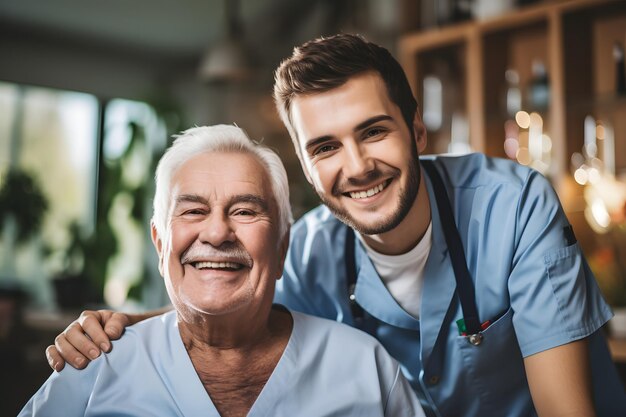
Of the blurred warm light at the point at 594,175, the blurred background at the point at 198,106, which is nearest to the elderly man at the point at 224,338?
the blurred background at the point at 198,106

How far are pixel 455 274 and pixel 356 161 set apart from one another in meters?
0.40

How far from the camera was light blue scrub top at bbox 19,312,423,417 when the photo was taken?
1.26m

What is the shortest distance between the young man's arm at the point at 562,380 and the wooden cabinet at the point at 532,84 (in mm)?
1777

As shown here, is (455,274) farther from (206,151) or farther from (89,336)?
(89,336)

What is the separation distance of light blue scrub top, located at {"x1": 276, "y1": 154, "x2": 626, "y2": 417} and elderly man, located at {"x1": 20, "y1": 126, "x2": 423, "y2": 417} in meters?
0.23

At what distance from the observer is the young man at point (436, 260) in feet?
4.75

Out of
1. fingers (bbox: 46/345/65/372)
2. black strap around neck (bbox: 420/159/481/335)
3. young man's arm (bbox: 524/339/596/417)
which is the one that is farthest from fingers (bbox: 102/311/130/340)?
young man's arm (bbox: 524/339/596/417)

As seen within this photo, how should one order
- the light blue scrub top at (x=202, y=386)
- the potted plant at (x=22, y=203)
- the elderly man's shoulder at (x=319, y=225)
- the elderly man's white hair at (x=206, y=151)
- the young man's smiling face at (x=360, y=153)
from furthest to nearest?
the potted plant at (x=22, y=203)
the elderly man's shoulder at (x=319, y=225)
the young man's smiling face at (x=360, y=153)
the elderly man's white hair at (x=206, y=151)
the light blue scrub top at (x=202, y=386)

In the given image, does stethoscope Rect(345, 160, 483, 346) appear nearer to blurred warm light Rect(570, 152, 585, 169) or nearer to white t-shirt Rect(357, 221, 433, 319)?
white t-shirt Rect(357, 221, 433, 319)

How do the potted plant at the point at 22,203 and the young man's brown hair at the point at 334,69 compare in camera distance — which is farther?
the potted plant at the point at 22,203

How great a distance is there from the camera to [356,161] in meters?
1.47

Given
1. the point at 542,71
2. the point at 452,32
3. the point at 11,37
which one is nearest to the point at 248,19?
the point at 11,37

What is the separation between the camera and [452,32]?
355 cm

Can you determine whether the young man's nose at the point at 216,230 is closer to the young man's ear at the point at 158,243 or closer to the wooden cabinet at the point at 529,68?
the young man's ear at the point at 158,243
